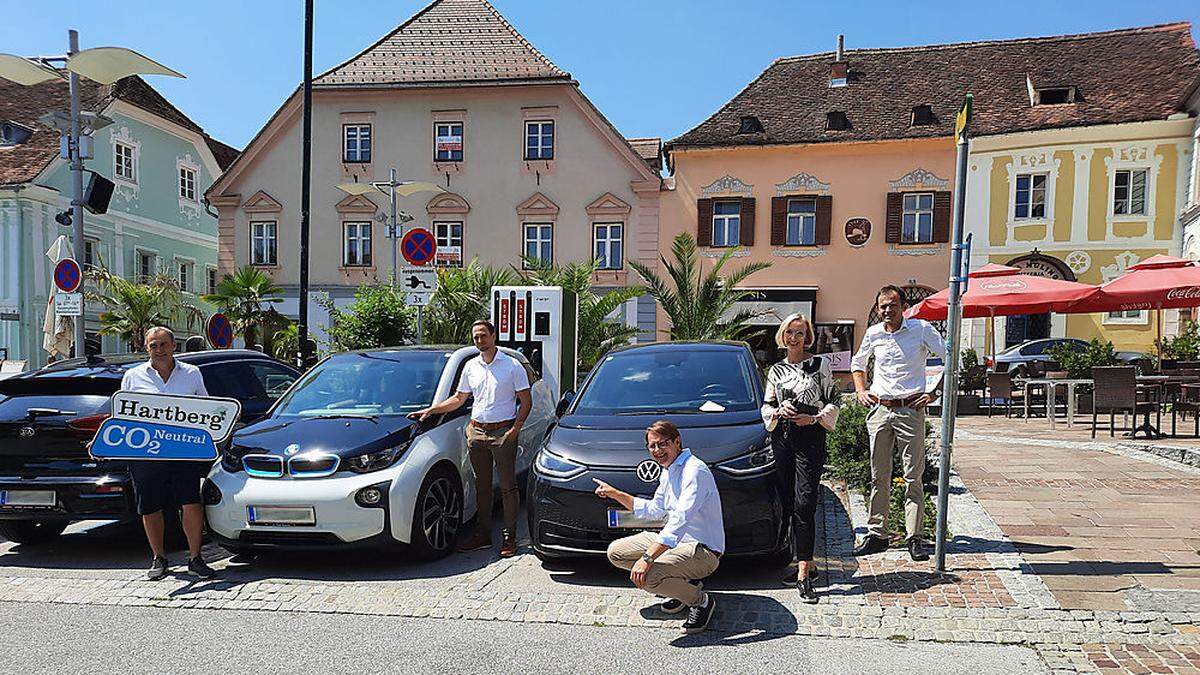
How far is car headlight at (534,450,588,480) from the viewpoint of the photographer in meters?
5.62

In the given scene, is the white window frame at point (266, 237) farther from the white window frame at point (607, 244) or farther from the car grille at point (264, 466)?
the car grille at point (264, 466)

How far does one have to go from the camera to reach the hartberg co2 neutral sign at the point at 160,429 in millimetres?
5723

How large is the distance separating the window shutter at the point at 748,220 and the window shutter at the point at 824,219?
1.94 m

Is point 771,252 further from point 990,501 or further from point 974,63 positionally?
point 990,501

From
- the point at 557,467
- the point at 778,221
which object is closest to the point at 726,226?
the point at 778,221

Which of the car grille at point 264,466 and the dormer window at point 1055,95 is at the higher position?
the dormer window at point 1055,95

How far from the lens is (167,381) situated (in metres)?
6.11

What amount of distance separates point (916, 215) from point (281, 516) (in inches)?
899

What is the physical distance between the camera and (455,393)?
6.93 m

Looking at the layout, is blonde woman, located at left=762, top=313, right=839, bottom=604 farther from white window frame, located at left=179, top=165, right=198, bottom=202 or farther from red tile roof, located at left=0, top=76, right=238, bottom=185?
white window frame, located at left=179, top=165, right=198, bottom=202

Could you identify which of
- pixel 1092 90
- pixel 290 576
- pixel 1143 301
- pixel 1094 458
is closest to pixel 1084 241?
pixel 1092 90

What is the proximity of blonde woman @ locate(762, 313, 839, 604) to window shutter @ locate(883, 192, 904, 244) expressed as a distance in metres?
21.1

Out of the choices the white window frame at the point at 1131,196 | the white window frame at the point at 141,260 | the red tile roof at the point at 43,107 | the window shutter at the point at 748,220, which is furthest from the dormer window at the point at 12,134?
the white window frame at the point at 1131,196

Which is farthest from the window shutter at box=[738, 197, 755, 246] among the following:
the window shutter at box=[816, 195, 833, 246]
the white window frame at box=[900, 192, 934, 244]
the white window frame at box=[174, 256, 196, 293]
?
the white window frame at box=[174, 256, 196, 293]
